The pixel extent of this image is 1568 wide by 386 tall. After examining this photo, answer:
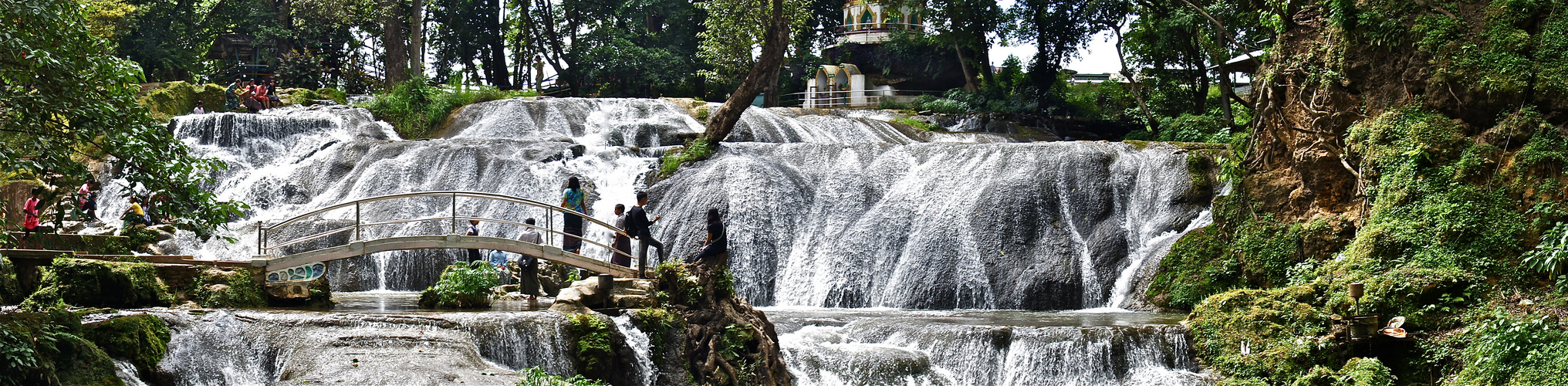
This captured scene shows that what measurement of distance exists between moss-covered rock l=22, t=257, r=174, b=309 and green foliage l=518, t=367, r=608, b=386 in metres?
4.72

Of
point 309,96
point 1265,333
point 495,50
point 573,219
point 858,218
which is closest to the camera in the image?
point 1265,333

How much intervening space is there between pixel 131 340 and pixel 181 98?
67.4 feet

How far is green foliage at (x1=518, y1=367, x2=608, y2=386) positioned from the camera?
9.67m

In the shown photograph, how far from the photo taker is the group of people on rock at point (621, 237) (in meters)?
13.7

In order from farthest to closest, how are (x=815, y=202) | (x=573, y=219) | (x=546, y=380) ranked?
1. (x=815, y=202)
2. (x=573, y=219)
3. (x=546, y=380)

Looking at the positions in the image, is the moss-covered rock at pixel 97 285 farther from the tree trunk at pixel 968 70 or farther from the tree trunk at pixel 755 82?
the tree trunk at pixel 968 70

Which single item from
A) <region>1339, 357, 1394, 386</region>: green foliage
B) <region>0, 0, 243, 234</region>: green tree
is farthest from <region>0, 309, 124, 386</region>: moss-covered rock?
<region>1339, 357, 1394, 386</region>: green foliage

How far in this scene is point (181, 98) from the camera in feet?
91.7

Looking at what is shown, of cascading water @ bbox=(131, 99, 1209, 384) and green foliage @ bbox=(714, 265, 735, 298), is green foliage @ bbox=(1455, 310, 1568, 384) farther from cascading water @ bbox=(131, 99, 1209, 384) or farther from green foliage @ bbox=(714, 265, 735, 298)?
green foliage @ bbox=(714, 265, 735, 298)

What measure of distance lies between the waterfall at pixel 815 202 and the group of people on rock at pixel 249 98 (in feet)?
10.7

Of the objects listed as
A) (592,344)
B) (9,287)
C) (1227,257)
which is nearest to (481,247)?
(592,344)

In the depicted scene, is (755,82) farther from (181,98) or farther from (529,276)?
(181,98)

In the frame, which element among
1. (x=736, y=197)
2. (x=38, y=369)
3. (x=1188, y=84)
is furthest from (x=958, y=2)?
(x=38, y=369)

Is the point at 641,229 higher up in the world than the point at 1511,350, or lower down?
higher up
